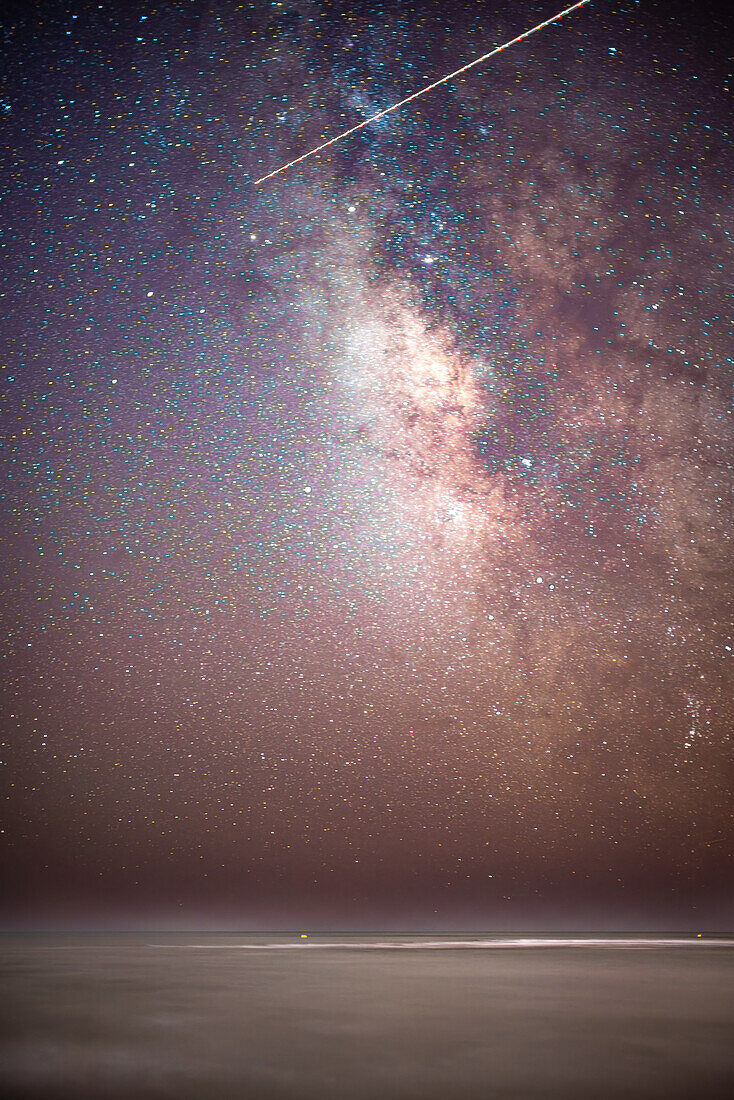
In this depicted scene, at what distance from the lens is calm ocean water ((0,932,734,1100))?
237 cm

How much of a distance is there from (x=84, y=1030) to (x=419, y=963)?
17.9 ft

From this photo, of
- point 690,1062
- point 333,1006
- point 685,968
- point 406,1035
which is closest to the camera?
point 690,1062

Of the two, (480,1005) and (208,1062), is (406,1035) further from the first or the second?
(480,1005)

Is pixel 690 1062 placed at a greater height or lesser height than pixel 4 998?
greater

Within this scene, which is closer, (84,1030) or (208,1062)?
(208,1062)

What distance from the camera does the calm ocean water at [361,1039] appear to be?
2367mm

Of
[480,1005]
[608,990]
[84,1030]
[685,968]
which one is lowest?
[685,968]

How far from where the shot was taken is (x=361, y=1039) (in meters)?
3.06

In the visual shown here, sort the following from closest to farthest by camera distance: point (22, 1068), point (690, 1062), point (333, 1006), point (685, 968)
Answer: point (22, 1068) → point (690, 1062) → point (333, 1006) → point (685, 968)

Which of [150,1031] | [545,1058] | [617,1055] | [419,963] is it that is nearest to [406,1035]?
[545,1058]

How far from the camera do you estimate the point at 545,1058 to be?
2789 mm

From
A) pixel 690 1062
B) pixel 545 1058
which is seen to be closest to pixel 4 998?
pixel 545 1058

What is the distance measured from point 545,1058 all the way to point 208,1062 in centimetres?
116

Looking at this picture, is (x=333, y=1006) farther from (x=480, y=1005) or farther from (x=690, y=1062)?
(x=690, y=1062)
